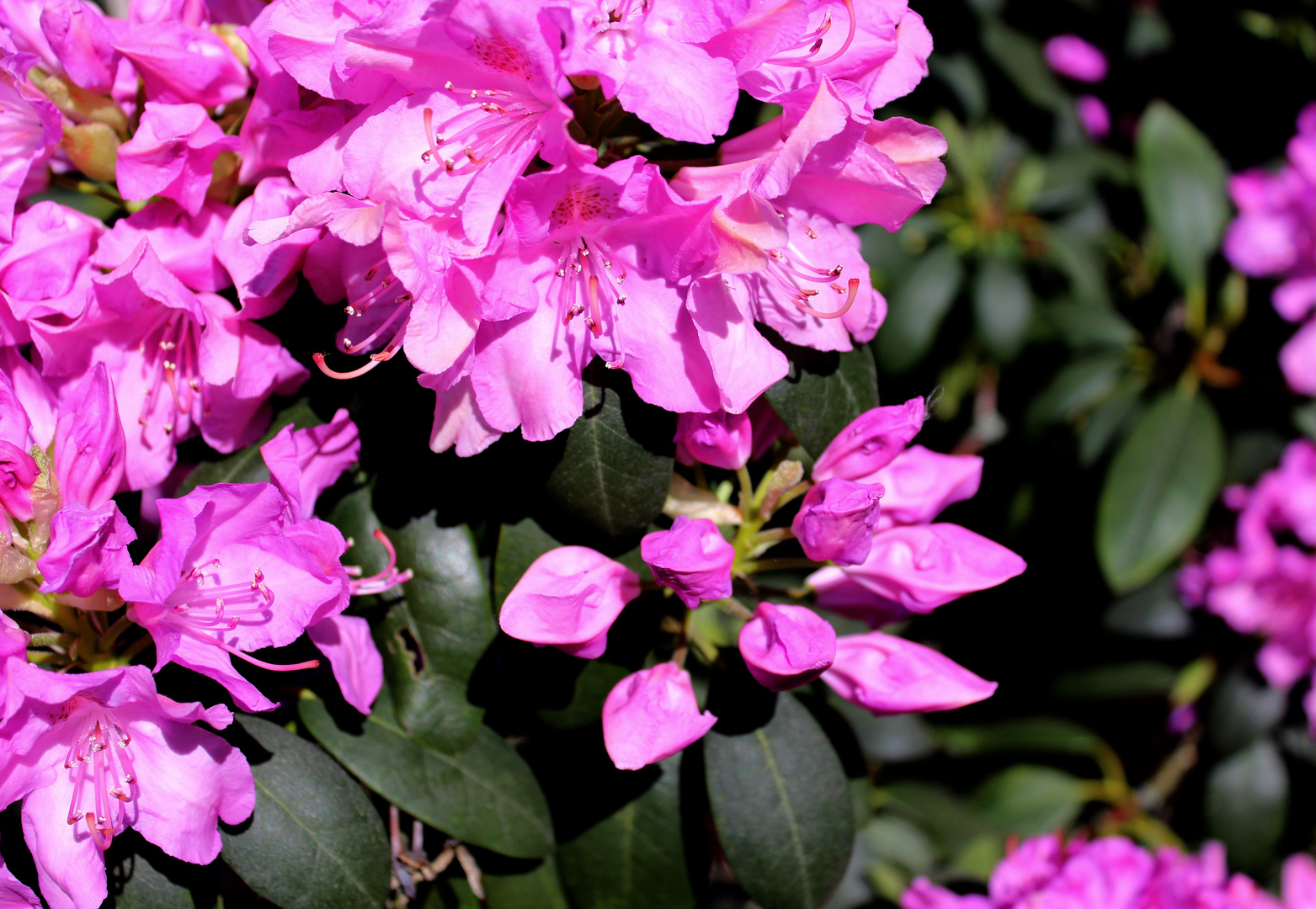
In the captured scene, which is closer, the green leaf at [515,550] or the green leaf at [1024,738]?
the green leaf at [515,550]

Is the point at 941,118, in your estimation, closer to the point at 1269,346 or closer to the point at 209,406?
the point at 1269,346

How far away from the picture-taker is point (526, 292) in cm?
76

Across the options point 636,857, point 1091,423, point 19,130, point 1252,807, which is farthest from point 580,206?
point 1252,807

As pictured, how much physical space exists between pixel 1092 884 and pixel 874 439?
35.4 inches

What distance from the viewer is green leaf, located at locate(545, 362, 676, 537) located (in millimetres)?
839

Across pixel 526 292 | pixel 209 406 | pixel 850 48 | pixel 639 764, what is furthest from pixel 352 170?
pixel 639 764

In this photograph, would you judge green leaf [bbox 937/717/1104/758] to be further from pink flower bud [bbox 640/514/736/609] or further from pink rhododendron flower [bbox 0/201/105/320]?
pink rhododendron flower [bbox 0/201/105/320]

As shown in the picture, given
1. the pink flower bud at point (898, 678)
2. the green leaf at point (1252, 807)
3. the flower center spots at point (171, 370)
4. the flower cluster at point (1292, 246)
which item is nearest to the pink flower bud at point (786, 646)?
the pink flower bud at point (898, 678)

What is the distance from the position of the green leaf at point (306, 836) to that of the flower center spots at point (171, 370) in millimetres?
289

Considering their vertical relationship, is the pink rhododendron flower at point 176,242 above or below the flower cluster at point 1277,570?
above

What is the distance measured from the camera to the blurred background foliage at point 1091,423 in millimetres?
1978

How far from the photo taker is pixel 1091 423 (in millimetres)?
Result: 2195

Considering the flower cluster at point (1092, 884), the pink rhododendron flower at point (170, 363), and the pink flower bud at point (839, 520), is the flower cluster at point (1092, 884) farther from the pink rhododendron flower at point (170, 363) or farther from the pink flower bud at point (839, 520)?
the pink rhododendron flower at point (170, 363)

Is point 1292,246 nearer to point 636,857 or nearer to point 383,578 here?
point 636,857
